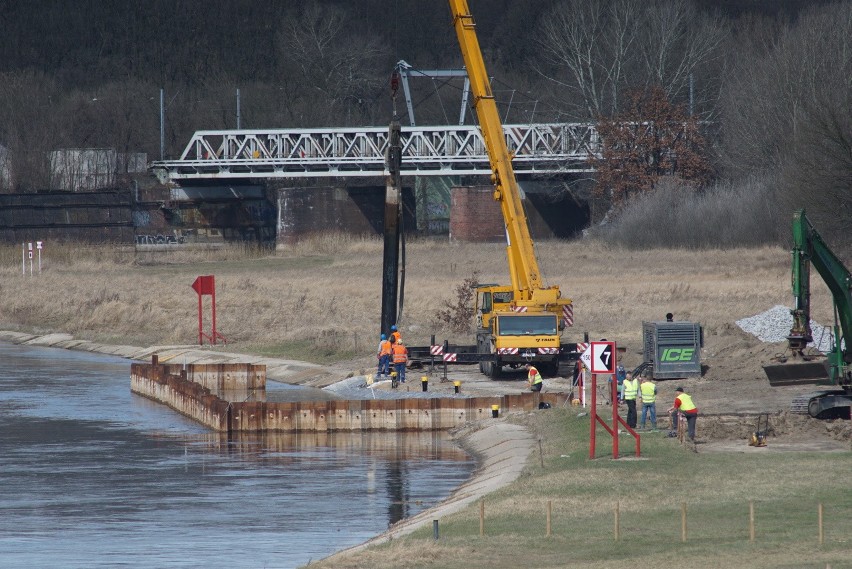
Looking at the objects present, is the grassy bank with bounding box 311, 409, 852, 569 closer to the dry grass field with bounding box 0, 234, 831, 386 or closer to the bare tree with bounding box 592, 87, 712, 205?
the dry grass field with bounding box 0, 234, 831, 386

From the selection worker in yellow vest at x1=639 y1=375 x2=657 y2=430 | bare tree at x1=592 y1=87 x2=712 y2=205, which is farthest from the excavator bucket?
bare tree at x1=592 y1=87 x2=712 y2=205

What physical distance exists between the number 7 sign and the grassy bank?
1.85m

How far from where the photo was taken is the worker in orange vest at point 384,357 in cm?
4643

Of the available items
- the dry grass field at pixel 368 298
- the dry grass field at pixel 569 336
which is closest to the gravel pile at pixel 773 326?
the dry grass field at pixel 368 298

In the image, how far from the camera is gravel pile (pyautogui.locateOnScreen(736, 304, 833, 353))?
48.8m

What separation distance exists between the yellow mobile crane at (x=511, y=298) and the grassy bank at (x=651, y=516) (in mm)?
12571

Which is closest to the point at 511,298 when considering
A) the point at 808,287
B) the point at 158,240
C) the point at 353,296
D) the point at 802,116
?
the point at 808,287

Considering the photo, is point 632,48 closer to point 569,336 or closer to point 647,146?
point 647,146

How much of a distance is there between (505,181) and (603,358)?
18.0 meters

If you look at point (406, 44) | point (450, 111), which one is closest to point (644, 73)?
point (450, 111)

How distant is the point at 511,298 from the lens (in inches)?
1890

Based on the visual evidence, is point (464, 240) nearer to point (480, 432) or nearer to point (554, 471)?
point (480, 432)

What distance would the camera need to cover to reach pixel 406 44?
7402 inches

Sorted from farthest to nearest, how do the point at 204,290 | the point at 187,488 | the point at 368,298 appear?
the point at 368,298 < the point at 204,290 < the point at 187,488
